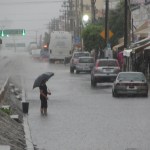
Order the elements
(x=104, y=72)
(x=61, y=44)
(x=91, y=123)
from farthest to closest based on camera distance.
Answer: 1. (x=61, y=44)
2. (x=104, y=72)
3. (x=91, y=123)

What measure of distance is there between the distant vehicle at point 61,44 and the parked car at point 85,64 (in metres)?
28.5

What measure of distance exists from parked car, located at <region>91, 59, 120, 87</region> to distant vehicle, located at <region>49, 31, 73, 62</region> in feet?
157

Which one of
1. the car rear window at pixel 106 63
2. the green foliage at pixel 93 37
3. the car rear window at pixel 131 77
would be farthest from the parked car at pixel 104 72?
the green foliage at pixel 93 37

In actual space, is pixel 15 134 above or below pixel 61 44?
above

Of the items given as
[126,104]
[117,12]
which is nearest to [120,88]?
[126,104]

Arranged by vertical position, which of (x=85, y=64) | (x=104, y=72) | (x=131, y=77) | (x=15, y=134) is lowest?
(x=85, y=64)

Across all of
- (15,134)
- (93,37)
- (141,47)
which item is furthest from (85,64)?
(15,134)

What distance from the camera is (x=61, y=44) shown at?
95375 mm

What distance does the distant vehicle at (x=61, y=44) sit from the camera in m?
95.4

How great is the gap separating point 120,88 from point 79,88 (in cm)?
882

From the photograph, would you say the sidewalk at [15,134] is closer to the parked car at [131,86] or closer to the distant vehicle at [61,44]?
the parked car at [131,86]

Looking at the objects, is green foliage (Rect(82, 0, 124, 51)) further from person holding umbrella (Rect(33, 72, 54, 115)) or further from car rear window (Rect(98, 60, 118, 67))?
person holding umbrella (Rect(33, 72, 54, 115))

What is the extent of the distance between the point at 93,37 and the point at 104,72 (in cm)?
4126

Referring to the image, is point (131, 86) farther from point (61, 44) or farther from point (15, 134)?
point (61, 44)
